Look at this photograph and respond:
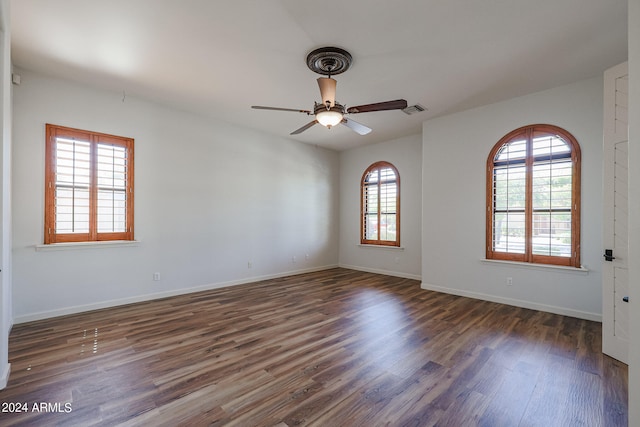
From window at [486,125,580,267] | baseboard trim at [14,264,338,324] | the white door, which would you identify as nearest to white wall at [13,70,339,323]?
baseboard trim at [14,264,338,324]

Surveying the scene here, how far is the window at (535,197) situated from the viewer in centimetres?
399

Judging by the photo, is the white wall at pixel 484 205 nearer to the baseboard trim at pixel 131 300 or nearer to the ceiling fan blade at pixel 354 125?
the ceiling fan blade at pixel 354 125

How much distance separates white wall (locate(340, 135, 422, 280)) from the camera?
251 inches

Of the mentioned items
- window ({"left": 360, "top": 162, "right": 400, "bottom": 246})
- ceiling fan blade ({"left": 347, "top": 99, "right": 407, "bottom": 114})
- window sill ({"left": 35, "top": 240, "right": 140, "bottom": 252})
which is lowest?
window sill ({"left": 35, "top": 240, "right": 140, "bottom": 252})

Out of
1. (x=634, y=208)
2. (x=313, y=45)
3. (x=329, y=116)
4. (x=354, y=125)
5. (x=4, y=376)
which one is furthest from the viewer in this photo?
(x=354, y=125)

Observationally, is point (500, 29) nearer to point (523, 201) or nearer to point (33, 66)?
point (523, 201)

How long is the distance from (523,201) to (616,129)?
1.67 metres

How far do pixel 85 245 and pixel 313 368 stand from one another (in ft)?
11.8

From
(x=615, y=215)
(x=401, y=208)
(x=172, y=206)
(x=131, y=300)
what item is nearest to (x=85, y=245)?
(x=131, y=300)

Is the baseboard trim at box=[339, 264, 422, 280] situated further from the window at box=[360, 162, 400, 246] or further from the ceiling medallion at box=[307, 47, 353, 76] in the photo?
the ceiling medallion at box=[307, 47, 353, 76]

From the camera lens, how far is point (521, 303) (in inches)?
170

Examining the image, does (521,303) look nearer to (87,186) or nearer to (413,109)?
(413,109)

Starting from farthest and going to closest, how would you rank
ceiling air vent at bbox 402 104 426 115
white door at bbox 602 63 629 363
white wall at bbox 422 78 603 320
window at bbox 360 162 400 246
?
window at bbox 360 162 400 246 → ceiling air vent at bbox 402 104 426 115 → white wall at bbox 422 78 603 320 → white door at bbox 602 63 629 363

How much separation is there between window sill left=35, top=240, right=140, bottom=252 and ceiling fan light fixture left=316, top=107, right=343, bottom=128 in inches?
134
